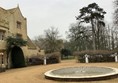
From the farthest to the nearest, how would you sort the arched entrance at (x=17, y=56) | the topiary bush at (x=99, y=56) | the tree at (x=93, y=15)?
the tree at (x=93, y=15), the arched entrance at (x=17, y=56), the topiary bush at (x=99, y=56)

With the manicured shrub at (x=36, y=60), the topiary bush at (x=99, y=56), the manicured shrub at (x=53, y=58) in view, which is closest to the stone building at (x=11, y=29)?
the manicured shrub at (x=36, y=60)

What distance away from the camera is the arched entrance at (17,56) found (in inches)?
1238

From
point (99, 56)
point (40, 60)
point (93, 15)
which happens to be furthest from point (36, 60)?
point (93, 15)

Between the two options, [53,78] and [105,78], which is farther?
[53,78]

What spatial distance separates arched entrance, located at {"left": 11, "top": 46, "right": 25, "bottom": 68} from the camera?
31438 mm

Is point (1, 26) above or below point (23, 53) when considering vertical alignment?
above

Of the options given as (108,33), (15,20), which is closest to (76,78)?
(15,20)

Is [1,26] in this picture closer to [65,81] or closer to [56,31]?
[65,81]

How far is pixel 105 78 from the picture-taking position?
13227mm

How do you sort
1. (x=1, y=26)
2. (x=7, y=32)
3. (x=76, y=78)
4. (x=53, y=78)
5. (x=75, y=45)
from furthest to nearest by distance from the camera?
(x=75, y=45) < (x=7, y=32) < (x=1, y=26) < (x=53, y=78) < (x=76, y=78)

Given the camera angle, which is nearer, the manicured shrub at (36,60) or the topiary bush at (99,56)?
the topiary bush at (99,56)

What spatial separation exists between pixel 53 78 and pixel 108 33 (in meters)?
45.8

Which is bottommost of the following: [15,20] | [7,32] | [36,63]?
[36,63]

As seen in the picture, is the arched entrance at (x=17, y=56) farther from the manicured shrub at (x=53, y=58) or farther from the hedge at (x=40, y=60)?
the manicured shrub at (x=53, y=58)
